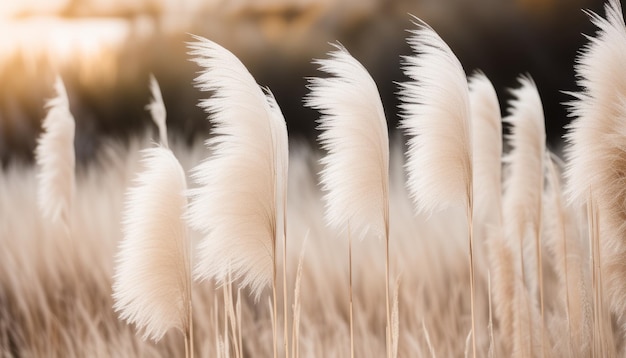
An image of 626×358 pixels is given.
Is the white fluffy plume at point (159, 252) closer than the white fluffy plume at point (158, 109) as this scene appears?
Yes

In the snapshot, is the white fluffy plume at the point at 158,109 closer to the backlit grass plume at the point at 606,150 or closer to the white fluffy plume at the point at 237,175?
the white fluffy plume at the point at 237,175

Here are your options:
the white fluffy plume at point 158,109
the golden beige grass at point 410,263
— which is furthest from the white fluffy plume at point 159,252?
the white fluffy plume at point 158,109

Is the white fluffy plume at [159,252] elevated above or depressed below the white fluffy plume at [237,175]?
below

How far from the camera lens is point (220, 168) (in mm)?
897

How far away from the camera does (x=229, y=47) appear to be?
153cm

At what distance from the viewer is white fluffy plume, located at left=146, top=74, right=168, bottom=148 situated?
55.0 inches

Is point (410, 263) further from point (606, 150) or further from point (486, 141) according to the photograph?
point (606, 150)

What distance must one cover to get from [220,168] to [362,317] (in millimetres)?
676

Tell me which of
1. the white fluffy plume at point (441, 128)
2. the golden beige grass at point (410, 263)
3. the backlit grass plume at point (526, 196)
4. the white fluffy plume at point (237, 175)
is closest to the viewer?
the white fluffy plume at point (237, 175)

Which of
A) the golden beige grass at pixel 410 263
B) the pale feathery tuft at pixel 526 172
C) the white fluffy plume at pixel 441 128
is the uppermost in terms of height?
the white fluffy plume at pixel 441 128

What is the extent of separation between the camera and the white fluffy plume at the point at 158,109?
1397 millimetres

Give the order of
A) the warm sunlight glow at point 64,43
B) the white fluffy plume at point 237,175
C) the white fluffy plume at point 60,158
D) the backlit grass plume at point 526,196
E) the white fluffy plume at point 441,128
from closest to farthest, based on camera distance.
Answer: the white fluffy plume at point 237,175
the white fluffy plume at point 441,128
the backlit grass plume at point 526,196
the white fluffy plume at point 60,158
the warm sunlight glow at point 64,43

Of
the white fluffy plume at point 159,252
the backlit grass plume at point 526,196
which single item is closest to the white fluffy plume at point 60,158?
the white fluffy plume at point 159,252

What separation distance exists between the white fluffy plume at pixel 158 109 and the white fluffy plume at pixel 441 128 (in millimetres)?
614
